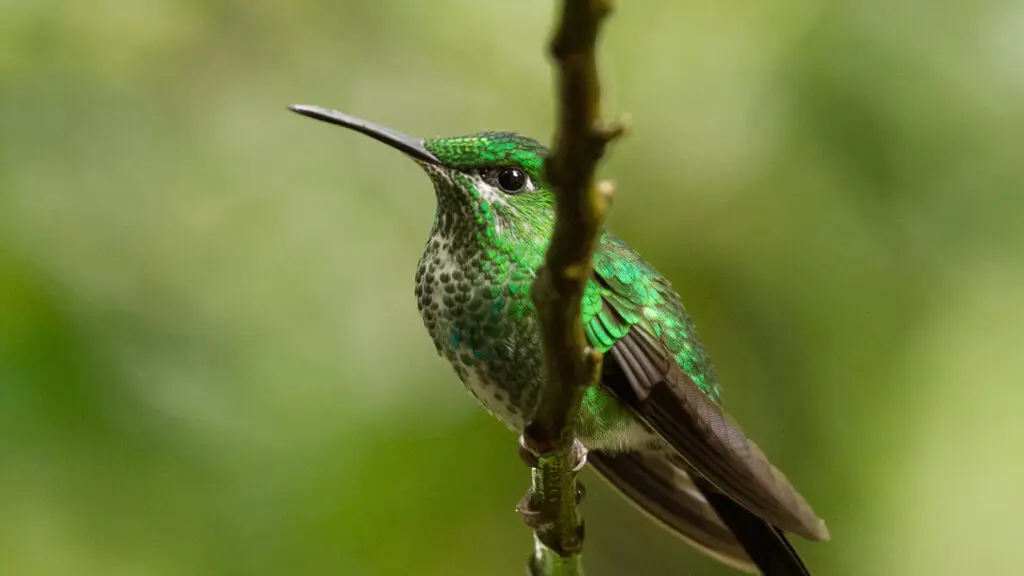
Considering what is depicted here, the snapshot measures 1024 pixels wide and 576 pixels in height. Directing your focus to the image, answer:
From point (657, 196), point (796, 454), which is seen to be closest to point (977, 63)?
point (657, 196)

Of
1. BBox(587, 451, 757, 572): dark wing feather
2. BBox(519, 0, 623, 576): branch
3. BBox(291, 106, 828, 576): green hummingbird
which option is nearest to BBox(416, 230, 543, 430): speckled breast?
BBox(291, 106, 828, 576): green hummingbird

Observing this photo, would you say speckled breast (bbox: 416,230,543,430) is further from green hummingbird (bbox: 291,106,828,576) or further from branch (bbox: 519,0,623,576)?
branch (bbox: 519,0,623,576)

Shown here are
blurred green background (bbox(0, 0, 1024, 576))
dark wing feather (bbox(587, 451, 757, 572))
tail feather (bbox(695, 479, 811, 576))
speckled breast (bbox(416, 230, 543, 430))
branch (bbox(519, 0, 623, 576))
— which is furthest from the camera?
blurred green background (bbox(0, 0, 1024, 576))

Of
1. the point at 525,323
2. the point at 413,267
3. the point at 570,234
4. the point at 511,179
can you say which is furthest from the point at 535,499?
the point at 413,267

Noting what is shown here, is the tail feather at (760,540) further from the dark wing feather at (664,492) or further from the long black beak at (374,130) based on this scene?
the long black beak at (374,130)

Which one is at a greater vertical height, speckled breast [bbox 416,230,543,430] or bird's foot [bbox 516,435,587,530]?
speckled breast [bbox 416,230,543,430]

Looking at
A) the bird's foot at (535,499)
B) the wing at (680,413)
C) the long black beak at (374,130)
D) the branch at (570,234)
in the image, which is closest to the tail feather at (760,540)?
the wing at (680,413)
